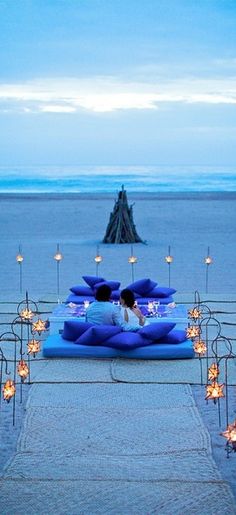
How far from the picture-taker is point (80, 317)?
7582mm

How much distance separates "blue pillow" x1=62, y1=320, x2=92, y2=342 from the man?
14 cm

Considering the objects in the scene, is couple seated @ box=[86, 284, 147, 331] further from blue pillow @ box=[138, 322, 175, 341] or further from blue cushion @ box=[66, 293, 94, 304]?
blue cushion @ box=[66, 293, 94, 304]

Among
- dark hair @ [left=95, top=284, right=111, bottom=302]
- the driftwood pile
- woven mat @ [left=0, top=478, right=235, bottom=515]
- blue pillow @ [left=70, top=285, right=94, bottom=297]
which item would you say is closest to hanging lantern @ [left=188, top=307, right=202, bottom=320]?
dark hair @ [left=95, top=284, right=111, bottom=302]

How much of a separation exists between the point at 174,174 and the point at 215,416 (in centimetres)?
5664

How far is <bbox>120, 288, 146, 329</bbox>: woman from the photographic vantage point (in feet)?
23.1

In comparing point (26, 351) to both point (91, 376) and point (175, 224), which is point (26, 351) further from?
point (175, 224)

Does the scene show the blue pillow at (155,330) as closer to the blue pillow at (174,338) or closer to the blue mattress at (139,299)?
the blue pillow at (174,338)

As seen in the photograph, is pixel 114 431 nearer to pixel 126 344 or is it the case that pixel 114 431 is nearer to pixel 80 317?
pixel 126 344

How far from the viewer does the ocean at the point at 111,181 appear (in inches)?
1773

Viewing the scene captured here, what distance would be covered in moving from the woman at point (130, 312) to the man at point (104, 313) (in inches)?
2.0

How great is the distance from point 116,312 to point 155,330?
0.41 meters

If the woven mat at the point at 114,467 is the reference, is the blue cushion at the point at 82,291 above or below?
above

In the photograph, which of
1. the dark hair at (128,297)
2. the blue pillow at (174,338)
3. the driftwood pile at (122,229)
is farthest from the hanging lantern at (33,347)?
the driftwood pile at (122,229)

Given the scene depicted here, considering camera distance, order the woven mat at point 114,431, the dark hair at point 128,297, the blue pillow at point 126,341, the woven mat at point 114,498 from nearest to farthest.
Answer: the woven mat at point 114,498, the woven mat at point 114,431, the blue pillow at point 126,341, the dark hair at point 128,297
